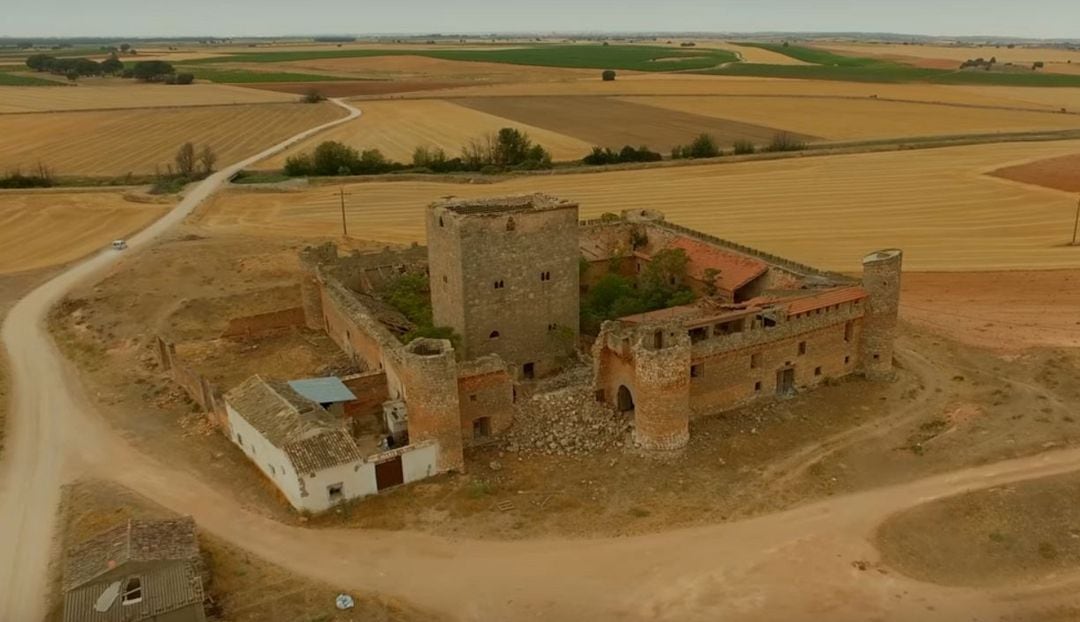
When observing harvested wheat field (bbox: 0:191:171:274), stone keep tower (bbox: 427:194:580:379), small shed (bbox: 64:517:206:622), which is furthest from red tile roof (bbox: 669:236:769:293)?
harvested wheat field (bbox: 0:191:171:274)

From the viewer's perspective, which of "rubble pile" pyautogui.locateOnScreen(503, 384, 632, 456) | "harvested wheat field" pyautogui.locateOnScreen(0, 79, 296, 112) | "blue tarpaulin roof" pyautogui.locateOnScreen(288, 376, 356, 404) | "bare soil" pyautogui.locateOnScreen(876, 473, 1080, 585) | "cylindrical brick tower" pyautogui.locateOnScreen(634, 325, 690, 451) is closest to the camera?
"bare soil" pyautogui.locateOnScreen(876, 473, 1080, 585)

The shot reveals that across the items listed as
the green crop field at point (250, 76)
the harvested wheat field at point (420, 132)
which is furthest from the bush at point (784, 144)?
the green crop field at point (250, 76)

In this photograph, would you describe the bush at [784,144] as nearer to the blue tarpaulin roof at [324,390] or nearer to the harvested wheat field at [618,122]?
the harvested wheat field at [618,122]

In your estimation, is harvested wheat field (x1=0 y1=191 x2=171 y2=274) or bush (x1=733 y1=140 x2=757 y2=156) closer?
harvested wheat field (x1=0 y1=191 x2=171 y2=274)

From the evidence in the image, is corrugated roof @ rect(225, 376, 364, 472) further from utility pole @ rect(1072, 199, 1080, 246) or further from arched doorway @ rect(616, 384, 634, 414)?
utility pole @ rect(1072, 199, 1080, 246)

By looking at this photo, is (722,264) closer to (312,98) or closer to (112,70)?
(312,98)

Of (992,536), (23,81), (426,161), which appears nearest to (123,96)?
(23,81)
